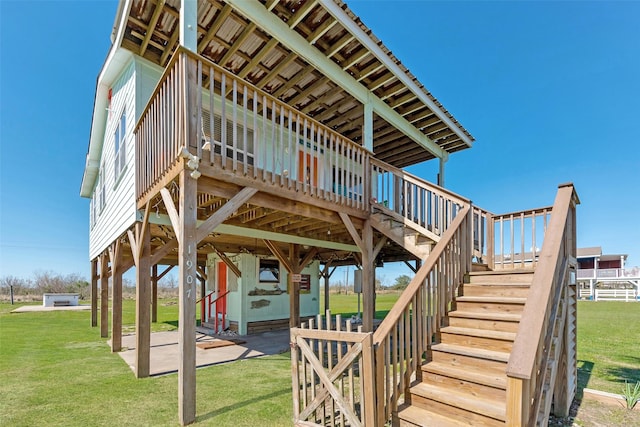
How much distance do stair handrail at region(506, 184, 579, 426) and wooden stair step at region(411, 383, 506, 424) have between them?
308 mm

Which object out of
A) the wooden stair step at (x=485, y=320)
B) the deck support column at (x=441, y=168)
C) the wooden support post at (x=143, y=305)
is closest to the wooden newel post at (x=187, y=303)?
the wooden support post at (x=143, y=305)

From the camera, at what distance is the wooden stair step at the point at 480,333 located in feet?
10.6

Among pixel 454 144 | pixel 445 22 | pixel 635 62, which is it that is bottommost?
pixel 454 144

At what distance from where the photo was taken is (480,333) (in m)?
3.42

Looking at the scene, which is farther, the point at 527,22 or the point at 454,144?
the point at 527,22

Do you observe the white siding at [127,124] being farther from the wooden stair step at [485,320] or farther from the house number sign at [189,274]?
the wooden stair step at [485,320]

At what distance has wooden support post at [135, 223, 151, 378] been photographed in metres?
5.08

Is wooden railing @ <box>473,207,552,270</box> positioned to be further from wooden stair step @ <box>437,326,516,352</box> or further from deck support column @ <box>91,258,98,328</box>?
deck support column @ <box>91,258,98,328</box>

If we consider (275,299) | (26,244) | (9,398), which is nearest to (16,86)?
(275,299)

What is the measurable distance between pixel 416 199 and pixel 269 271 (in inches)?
245

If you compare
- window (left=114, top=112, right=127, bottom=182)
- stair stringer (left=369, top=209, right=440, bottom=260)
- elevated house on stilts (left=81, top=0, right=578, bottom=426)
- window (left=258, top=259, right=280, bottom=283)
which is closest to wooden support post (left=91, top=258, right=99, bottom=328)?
elevated house on stilts (left=81, top=0, right=578, bottom=426)

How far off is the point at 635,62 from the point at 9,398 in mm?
17065

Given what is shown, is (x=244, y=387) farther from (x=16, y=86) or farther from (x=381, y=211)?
(x=16, y=86)

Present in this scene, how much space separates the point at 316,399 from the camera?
10.3 ft
